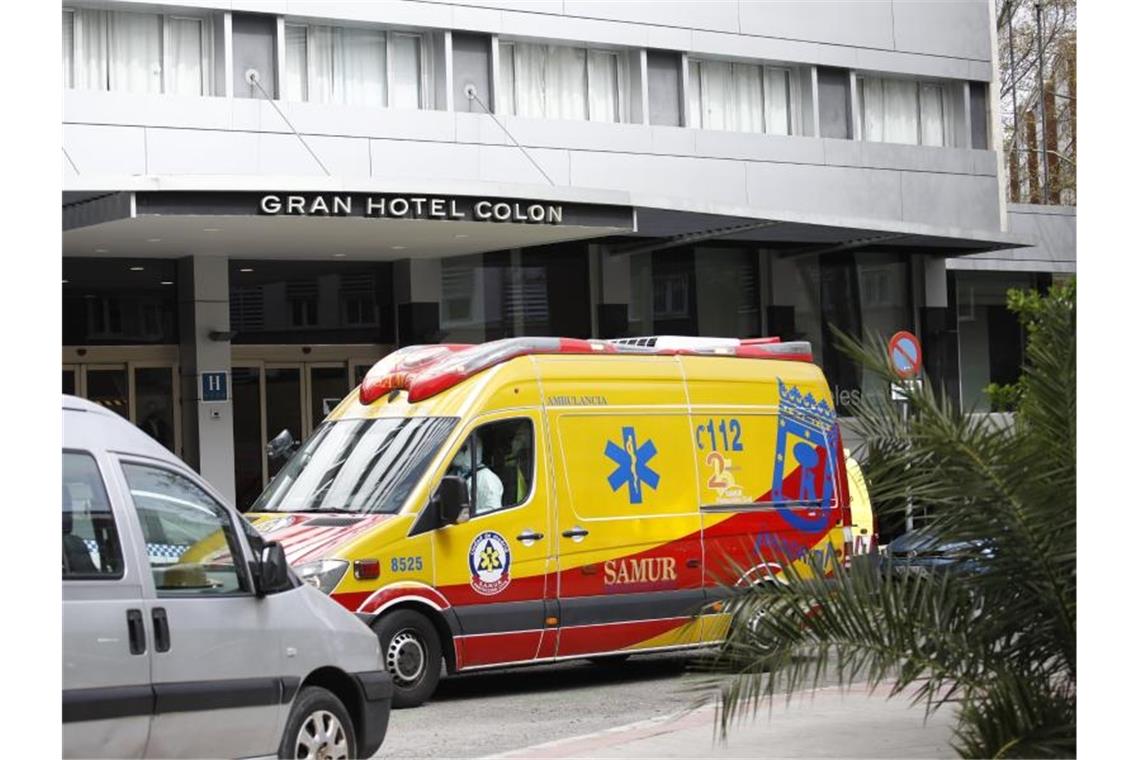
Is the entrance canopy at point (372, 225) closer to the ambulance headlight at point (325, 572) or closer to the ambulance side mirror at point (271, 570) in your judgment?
the ambulance headlight at point (325, 572)

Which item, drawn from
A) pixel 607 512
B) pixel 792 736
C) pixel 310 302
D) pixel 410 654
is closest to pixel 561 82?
pixel 310 302

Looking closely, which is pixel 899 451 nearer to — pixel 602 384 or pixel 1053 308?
pixel 1053 308

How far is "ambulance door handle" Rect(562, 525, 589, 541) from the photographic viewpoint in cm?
1381

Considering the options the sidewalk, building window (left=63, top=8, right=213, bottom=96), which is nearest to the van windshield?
the sidewalk

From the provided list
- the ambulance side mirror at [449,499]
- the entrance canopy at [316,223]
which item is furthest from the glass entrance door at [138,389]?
the ambulance side mirror at [449,499]

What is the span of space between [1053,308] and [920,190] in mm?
25639

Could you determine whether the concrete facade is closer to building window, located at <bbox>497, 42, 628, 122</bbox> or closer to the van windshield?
building window, located at <bbox>497, 42, 628, 122</bbox>

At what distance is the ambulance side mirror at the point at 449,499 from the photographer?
1303 cm

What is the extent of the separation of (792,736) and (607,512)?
4097mm

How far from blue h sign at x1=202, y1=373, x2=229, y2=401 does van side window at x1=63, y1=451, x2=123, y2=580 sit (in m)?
17.5

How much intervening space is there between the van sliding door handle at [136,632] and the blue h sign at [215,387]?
58.0 ft

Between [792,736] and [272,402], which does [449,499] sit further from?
[272,402]
